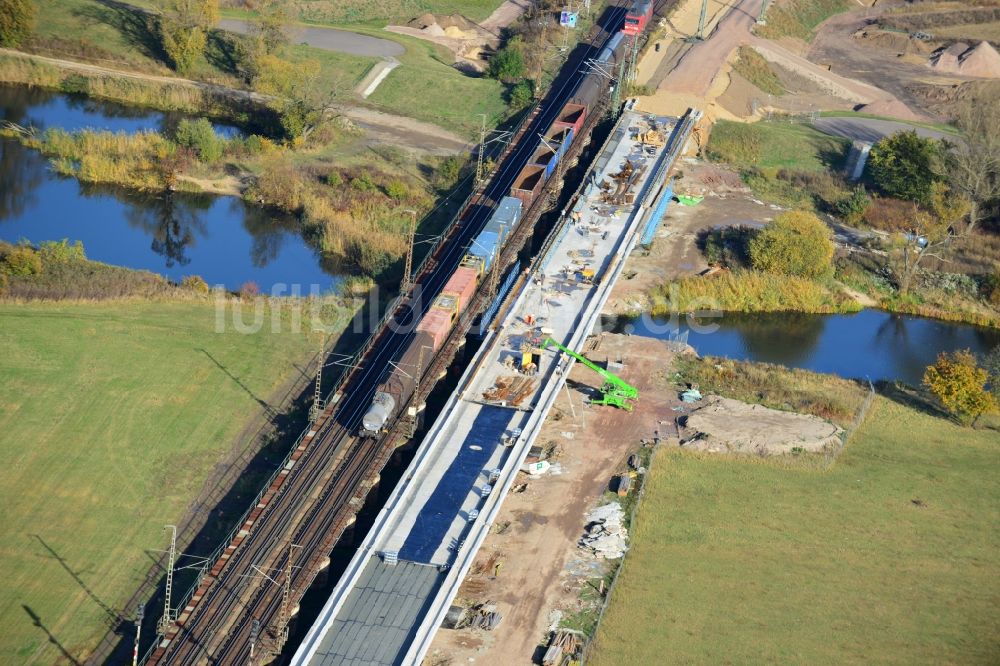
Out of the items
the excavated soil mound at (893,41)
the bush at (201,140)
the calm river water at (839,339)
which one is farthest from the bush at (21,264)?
the excavated soil mound at (893,41)

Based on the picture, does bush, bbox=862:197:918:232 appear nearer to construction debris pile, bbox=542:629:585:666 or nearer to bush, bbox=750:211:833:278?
bush, bbox=750:211:833:278

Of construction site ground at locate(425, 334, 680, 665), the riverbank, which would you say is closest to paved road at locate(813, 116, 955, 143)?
the riverbank

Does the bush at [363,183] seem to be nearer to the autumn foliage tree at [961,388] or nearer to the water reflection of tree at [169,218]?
the water reflection of tree at [169,218]

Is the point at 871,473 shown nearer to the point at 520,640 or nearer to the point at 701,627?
the point at 701,627

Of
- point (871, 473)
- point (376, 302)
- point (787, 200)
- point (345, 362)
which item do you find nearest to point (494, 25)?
point (787, 200)

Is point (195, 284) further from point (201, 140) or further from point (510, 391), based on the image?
point (510, 391)
